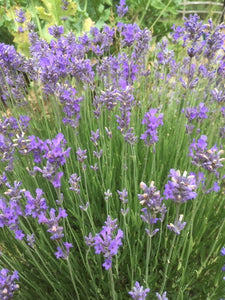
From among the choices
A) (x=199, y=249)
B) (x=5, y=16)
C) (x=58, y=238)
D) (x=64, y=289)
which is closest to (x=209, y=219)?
(x=199, y=249)

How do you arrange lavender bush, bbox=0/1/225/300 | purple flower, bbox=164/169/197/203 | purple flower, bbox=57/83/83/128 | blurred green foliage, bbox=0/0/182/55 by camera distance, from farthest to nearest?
blurred green foliage, bbox=0/0/182/55, purple flower, bbox=57/83/83/128, lavender bush, bbox=0/1/225/300, purple flower, bbox=164/169/197/203

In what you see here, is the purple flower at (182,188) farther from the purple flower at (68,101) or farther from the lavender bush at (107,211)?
the purple flower at (68,101)

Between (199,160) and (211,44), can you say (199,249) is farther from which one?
(211,44)

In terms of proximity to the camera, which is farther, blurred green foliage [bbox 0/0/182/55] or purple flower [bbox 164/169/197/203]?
blurred green foliage [bbox 0/0/182/55]

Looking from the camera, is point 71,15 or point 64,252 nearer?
point 64,252

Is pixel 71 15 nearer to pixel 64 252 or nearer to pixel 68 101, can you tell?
pixel 68 101

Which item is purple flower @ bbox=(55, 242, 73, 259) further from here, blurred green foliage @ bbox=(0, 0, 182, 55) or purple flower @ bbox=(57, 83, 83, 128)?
blurred green foliage @ bbox=(0, 0, 182, 55)

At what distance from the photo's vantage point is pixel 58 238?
3.95ft

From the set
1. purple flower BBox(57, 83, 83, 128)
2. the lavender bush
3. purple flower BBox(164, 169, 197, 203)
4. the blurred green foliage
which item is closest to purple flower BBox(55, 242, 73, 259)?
the lavender bush

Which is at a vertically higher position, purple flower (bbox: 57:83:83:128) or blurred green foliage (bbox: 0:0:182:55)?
blurred green foliage (bbox: 0:0:182:55)

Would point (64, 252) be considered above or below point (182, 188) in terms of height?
below

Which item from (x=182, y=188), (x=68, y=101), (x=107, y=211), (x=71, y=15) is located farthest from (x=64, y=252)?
(x=71, y=15)

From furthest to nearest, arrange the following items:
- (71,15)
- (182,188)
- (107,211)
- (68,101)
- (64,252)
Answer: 1. (71,15)
2. (68,101)
3. (107,211)
4. (64,252)
5. (182,188)

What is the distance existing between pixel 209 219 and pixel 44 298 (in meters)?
1.16
